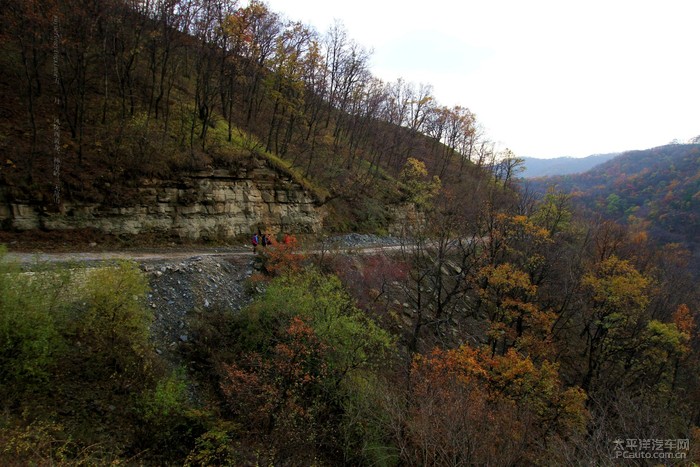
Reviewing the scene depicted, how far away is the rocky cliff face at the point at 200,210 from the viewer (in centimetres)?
1597

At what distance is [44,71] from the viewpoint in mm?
19312

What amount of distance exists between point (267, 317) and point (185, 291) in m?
3.88

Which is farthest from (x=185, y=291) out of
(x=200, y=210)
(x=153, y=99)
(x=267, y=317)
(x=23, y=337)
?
(x=153, y=99)

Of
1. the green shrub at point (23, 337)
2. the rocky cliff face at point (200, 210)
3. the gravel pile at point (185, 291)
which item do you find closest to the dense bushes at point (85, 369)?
the green shrub at point (23, 337)

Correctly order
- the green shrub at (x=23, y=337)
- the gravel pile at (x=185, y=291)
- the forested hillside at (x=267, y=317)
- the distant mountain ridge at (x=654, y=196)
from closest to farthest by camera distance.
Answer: the green shrub at (x=23, y=337) → the forested hillside at (x=267, y=317) → the gravel pile at (x=185, y=291) → the distant mountain ridge at (x=654, y=196)

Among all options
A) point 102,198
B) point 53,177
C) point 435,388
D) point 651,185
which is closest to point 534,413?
point 435,388

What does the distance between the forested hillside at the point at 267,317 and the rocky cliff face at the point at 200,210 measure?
2.05 feet

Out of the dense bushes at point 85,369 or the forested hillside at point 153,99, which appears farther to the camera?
the forested hillside at point 153,99

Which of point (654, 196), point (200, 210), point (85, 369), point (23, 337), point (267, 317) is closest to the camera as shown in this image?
point (23, 337)

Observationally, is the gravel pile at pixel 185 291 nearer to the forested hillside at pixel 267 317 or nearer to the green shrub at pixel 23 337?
the forested hillside at pixel 267 317

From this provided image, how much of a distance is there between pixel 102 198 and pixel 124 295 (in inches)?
361

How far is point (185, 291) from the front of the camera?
15.0 metres

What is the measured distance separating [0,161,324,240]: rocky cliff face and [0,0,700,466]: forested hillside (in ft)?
2.05

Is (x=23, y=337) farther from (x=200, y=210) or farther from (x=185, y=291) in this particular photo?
(x=200, y=210)
